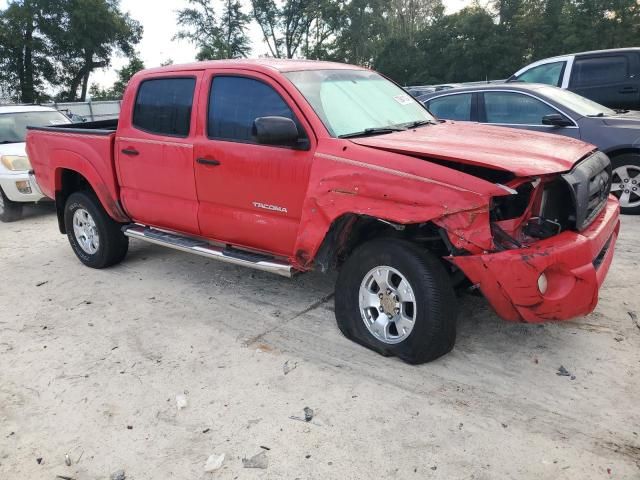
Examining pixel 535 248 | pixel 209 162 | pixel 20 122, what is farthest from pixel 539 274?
pixel 20 122

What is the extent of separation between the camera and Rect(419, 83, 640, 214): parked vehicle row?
20.5 ft

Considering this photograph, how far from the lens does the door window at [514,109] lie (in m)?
6.58

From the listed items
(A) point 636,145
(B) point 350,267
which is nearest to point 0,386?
(B) point 350,267

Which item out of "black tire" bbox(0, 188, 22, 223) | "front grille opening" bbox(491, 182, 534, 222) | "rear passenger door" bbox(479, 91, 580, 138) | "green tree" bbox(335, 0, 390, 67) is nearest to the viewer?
"front grille opening" bbox(491, 182, 534, 222)

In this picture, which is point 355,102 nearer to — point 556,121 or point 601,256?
point 601,256

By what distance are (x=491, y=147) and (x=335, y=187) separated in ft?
3.39

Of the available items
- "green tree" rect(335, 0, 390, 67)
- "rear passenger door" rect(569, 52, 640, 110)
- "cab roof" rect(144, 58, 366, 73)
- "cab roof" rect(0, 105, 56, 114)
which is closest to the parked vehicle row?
"rear passenger door" rect(569, 52, 640, 110)

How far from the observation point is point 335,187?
3398 mm

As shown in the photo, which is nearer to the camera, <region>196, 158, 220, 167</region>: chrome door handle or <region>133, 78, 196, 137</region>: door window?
<region>196, 158, 220, 167</region>: chrome door handle

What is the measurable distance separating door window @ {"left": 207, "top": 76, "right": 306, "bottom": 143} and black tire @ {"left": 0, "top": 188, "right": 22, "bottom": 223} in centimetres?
566

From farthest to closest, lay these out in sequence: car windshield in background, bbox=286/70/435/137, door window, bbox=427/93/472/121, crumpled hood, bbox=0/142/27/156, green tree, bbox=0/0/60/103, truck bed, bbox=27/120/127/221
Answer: green tree, bbox=0/0/60/103
crumpled hood, bbox=0/142/27/156
door window, bbox=427/93/472/121
truck bed, bbox=27/120/127/221
car windshield in background, bbox=286/70/435/137

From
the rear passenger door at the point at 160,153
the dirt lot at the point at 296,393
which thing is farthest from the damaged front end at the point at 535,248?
the rear passenger door at the point at 160,153

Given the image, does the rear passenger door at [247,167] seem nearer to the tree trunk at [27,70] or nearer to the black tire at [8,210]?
the black tire at [8,210]

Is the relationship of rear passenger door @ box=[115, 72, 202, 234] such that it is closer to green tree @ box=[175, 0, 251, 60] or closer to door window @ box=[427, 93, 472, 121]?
door window @ box=[427, 93, 472, 121]
